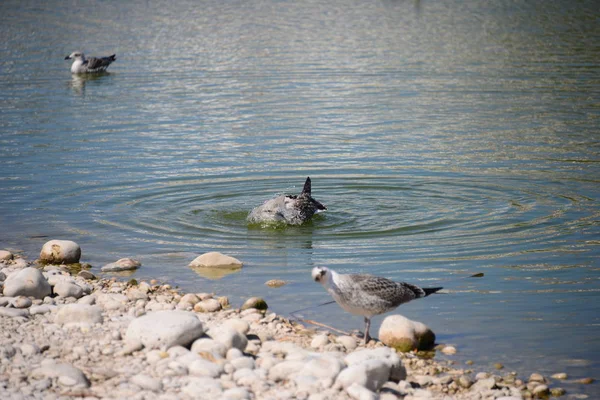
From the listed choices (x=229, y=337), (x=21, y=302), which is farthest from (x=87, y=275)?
(x=229, y=337)

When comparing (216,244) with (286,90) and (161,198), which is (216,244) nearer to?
(161,198)

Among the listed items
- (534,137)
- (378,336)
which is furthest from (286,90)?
(378,336)

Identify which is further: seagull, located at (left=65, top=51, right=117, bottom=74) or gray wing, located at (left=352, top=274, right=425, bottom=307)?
seagull, located at (left=65, top=51, right=117, bottom=74)

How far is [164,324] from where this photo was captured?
942 cm

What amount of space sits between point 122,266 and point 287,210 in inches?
140

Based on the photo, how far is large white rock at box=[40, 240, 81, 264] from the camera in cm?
1377

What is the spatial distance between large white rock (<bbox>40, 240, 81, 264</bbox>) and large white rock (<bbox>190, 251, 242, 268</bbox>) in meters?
2.08

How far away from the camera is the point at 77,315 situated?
33.8 feet

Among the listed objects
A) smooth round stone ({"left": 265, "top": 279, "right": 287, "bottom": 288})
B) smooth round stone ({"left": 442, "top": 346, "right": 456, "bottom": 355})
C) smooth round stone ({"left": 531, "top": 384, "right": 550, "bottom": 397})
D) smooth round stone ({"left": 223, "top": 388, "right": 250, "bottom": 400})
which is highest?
smooth round stone ({"left": 265, "top": 279, "right": 287, "bottom": 288})

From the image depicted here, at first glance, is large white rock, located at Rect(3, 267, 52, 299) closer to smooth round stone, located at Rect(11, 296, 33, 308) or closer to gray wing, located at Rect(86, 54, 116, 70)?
smooth round stone, located at Rect(11, 296, 33, 308)

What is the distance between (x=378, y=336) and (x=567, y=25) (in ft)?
132

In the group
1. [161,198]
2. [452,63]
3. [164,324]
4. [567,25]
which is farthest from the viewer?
[567,25]

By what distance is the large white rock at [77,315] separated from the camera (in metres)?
10.2

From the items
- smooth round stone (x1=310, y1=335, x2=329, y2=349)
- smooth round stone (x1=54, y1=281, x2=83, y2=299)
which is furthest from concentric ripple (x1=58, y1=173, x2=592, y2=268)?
smooth round stone (x1=310, y1=335, x2=329, y2=349)
